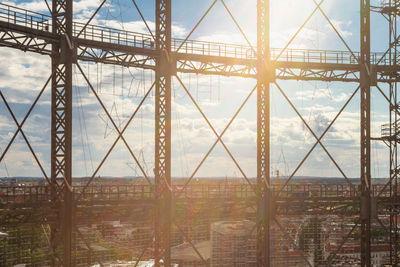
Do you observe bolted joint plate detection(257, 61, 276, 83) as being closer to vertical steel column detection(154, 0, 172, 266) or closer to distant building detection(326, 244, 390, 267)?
vertical steel column detection(154, 0, 172, 266)

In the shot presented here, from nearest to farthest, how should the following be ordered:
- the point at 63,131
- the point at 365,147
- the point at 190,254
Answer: the point at 63,131
the point at 365,147
the point at 190,254

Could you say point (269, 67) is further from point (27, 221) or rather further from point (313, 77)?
point (27, 221)

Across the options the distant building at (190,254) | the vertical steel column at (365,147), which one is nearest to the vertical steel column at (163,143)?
the vertical steel column at (365,147)

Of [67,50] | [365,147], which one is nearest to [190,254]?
[365,147]

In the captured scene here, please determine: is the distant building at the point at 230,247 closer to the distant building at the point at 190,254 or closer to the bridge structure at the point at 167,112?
the distant building at the point at 190,254

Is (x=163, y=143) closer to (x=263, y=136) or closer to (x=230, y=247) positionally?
(x=263, y=136)
